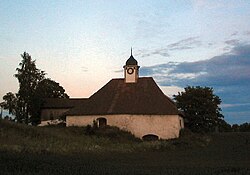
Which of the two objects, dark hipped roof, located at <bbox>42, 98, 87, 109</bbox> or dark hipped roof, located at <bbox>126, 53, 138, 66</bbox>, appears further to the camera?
dark hipped roof, located at <bbox>42, 98, 87, 109</bbox>

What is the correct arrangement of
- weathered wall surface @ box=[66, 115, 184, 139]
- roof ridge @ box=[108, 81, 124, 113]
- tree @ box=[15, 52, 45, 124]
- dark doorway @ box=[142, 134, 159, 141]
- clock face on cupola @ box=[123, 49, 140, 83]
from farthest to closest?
tree @ box=[15, 52, 45, 124]
clock face on cupola @ box=[123, 49, 140, 83]
roof ridge @ box=[108, 81, 124, 113]
dark doorway @ box=[142, 134, 159, 141]
weathered wall surface @ box=[66, 115, 184, 139]

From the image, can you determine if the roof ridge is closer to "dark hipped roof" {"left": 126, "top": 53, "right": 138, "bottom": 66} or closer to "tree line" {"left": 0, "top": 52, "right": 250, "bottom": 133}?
"dark hipped roof" {"left": 126, "top": 53, "right": 138, "bottom": 66}

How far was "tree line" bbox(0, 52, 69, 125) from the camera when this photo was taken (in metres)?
57.1

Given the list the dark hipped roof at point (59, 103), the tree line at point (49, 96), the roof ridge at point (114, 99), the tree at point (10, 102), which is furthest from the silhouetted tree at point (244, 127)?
the tree at point (10, 102)

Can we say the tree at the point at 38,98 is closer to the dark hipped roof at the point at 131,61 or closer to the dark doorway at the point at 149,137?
the dark hipped roof at the point at 131,61

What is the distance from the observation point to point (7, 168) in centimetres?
1344

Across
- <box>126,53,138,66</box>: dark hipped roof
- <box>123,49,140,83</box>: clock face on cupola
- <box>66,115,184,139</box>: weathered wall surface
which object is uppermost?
<box>126,53,138,66</box>: dark hipped roof

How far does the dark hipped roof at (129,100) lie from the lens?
42.9 meters

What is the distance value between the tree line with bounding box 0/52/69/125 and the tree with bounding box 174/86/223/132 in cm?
2107

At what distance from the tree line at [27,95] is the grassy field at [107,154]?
59.3ft

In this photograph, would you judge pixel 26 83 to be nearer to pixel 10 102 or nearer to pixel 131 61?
pixel 10 102

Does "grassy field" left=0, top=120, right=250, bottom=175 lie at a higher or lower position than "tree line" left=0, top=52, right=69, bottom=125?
lower

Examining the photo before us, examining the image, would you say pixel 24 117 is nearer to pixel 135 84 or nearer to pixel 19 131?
pixel 135 84

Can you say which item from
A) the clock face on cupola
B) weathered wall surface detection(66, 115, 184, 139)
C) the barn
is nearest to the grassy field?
weathered wall surface detection(66, 115, 184, 139)
